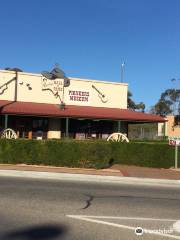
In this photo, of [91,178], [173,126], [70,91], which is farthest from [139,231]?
[173,126]

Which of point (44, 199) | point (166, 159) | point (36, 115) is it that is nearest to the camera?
point (44, 199)

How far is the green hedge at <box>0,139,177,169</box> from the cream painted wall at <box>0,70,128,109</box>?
12.2 m

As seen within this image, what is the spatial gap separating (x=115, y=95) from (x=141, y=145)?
15362 mm

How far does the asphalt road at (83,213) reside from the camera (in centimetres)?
870

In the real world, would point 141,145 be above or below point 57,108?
below

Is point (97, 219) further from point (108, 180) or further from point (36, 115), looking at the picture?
point (36, 115)

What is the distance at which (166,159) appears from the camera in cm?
2538

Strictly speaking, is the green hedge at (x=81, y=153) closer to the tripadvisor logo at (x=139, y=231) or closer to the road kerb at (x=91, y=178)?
the road kerb at (x=91, y=178)

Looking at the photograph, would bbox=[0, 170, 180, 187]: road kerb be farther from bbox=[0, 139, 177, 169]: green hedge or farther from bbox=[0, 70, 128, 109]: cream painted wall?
bbox=[0, 70, 128, 109]: cream painted wall

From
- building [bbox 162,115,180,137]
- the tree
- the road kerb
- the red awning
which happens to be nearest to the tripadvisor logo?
the road kerb

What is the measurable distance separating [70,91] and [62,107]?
224cm

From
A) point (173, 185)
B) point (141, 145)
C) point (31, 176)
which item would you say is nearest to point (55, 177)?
point (31, 176)

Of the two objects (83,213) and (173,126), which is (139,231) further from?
(173,126)

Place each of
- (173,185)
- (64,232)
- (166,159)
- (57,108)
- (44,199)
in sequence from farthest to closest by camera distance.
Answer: (57,108) < (166,159) < (173,185) < (44,199) < (64,232)
